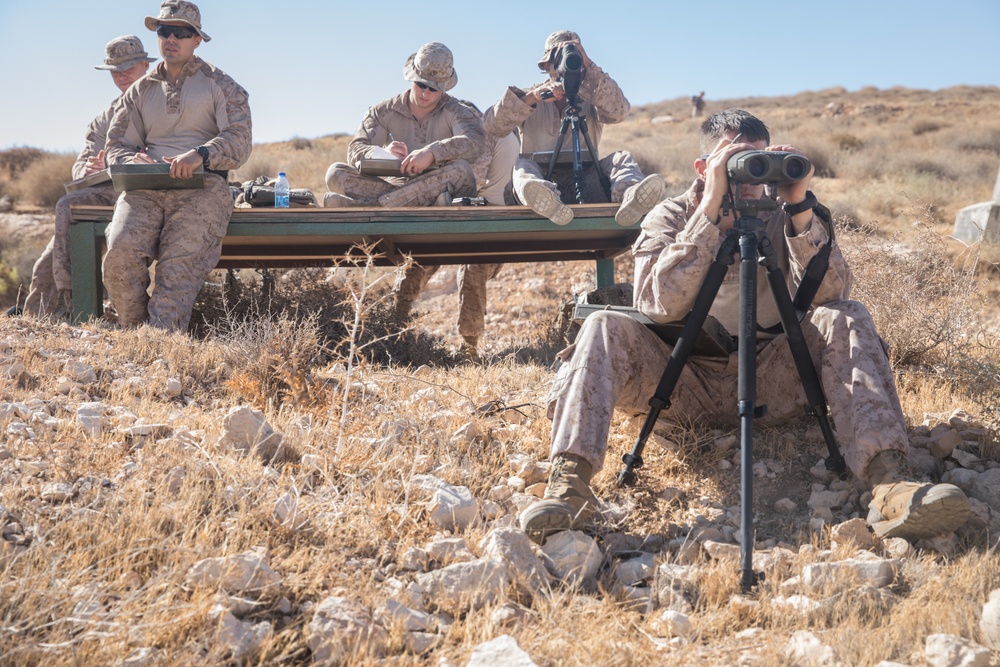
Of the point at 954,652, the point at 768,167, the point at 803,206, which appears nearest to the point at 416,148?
the point at 803,206

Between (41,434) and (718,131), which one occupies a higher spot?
(718,131)

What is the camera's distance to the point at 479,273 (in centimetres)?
757

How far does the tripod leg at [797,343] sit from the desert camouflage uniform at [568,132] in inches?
124

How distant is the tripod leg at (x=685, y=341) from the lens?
3.09 metres

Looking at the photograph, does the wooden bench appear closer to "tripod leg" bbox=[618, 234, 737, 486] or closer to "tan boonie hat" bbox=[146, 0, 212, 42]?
"tan boonie hat" bbox=[146, 0, 212, 42]

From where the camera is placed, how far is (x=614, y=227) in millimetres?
5988

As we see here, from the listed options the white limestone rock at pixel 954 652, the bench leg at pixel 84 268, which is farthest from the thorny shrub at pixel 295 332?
the white limestone rock at pixel 954 652

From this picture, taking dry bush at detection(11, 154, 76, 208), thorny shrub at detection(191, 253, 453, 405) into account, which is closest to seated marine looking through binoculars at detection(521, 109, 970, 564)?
thorny shrub at detection(191, 253, 453, 405)

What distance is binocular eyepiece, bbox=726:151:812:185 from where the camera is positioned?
2.92m

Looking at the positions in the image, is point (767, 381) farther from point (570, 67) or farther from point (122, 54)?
point (122, 54)

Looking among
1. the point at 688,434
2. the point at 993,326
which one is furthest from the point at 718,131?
the point at 993,326

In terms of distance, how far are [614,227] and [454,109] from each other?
63.8 inches

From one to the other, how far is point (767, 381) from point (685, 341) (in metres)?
0.56

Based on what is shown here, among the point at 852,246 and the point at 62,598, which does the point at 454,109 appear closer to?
the point at 852,246
